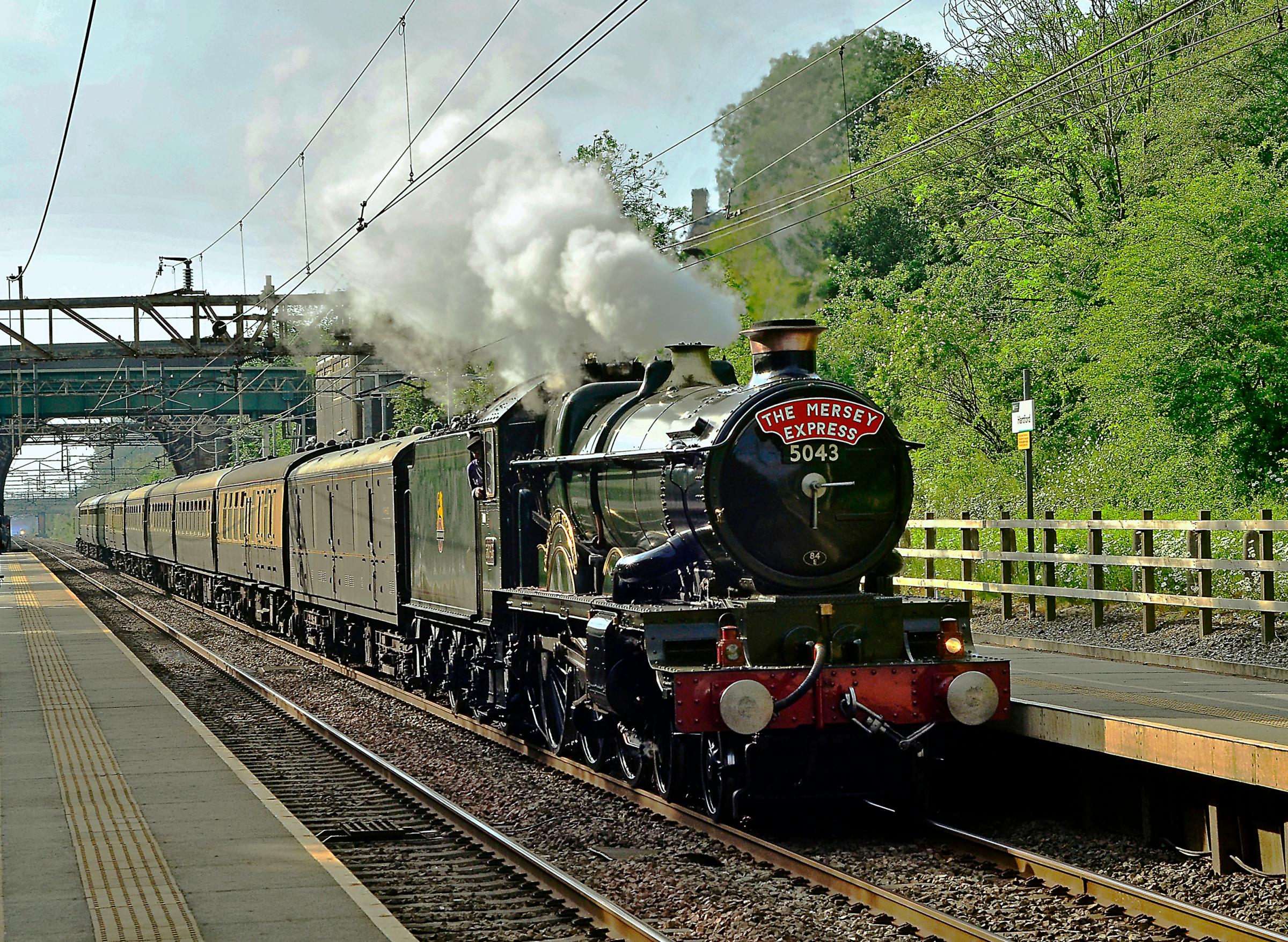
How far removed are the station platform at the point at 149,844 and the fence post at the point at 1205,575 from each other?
356 inches

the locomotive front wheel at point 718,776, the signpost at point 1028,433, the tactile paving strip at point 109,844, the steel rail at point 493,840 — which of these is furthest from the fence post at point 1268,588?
the tactile paving strip at point 109,844

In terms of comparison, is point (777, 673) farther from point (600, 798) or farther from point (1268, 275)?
point (1268, 275)

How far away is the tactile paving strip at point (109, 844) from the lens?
668 centimetres

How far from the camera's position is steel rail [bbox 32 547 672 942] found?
6.93 meters

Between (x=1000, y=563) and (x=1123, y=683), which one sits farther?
(x=1000, y=563)

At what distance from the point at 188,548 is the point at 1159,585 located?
86.6 ft

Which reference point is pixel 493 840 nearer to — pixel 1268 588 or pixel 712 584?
pixel 712 584

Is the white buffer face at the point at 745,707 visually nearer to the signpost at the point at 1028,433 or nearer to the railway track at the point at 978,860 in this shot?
the railway track at the point at 978,860

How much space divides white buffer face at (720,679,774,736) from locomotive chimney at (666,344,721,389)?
2791 millimetres

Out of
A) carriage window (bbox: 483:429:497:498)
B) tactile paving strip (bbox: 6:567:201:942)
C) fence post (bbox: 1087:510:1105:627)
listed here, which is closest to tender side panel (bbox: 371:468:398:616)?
tactile paving strip (bbox: 6:567:201:942)

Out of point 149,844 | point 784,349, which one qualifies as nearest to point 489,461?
point 784,349

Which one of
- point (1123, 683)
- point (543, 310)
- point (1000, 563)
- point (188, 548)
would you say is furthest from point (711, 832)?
point (188, 548)

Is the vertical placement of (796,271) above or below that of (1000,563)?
above

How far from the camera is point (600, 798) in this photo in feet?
34.1
